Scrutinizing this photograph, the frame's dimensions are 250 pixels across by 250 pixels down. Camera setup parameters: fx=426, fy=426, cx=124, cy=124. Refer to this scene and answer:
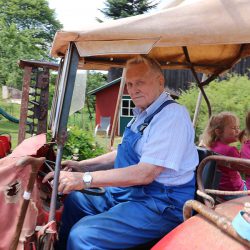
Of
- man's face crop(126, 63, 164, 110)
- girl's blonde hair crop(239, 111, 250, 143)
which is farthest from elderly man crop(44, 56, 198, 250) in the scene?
girl's blonde hair crop(239, 111, 250, 143)

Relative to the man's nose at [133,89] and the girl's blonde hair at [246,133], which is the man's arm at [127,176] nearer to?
the man's nose at [133,89]

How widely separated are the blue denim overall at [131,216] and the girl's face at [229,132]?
132 cm

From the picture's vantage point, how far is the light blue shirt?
237 cm

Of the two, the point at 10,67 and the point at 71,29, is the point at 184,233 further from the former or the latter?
the point at 10,67

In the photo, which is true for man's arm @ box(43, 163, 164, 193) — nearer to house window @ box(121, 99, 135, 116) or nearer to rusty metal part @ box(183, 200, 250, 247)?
rusty metal part @ box(183, 200, 250, 247)

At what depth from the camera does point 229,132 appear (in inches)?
151

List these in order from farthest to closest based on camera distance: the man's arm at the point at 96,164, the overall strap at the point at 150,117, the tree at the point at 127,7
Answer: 1. the tree at the point at 127,7
2. the man's arm at the point at 96,164
3. the overall strap at the point at 150,117

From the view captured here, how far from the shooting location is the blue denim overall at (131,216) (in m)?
2.28

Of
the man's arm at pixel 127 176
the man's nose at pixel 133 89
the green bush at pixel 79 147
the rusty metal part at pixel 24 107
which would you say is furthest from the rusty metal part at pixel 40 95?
the man's arm at pixel 127 176

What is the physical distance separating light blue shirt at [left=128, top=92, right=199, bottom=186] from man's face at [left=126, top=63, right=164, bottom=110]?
2.6 inches

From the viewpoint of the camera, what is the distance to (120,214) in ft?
7.91

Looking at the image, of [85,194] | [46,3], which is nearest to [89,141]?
[85,194]

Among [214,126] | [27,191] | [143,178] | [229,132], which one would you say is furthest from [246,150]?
[27,191]

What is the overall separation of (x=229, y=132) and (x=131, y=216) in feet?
5.76
